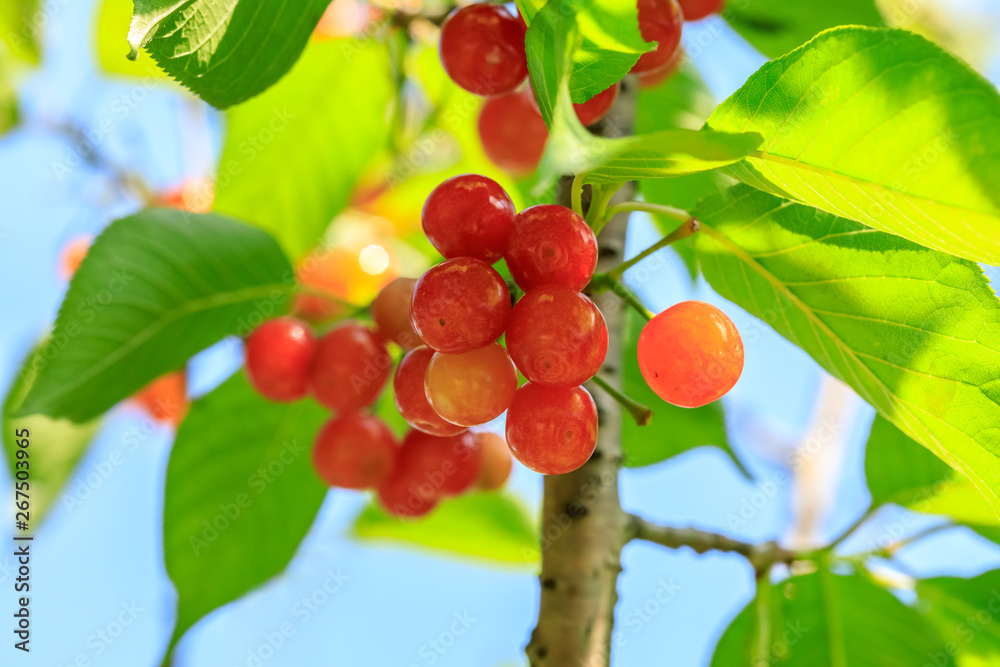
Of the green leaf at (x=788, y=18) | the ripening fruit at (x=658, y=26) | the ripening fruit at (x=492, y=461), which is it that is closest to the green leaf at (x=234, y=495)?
the ripening fruit at (x=492, y=461)

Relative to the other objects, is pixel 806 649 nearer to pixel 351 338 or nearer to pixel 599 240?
pixel 599 240

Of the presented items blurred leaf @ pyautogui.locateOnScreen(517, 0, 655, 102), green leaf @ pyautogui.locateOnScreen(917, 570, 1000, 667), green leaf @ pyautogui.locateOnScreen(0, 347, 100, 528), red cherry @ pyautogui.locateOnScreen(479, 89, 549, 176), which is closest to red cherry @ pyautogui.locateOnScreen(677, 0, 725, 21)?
red cherry @ pyautogui.locateOnScreen(479, 89, 549, 176)

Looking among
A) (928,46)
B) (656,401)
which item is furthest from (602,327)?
(656,401)

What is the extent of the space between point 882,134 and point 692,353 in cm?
21

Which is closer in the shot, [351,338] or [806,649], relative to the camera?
[351,338]

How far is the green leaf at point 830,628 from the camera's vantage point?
1.16 metres


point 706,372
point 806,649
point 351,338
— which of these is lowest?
point 806,649

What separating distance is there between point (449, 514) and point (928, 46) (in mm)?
1372

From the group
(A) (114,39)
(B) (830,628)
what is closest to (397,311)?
(B) (830,628)

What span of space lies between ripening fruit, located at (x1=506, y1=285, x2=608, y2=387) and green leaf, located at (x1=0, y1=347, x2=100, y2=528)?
119 cm

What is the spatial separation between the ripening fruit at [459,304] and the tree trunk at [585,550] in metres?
0.24

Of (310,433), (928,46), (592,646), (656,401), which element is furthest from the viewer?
(310,433)

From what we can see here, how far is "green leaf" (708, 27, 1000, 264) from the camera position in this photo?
528 millimetres

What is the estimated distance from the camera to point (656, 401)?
118 cm
